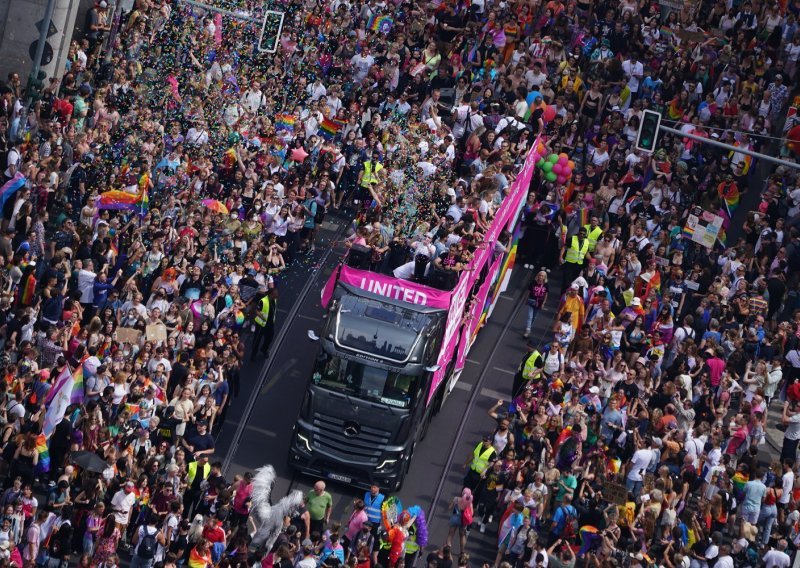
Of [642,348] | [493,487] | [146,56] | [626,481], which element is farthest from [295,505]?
[146,56]

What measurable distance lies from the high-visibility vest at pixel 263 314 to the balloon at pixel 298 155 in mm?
5150

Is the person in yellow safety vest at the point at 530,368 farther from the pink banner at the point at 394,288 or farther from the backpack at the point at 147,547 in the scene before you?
the backpack at the point at 147,547

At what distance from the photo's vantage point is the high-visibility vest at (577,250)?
41.1 m

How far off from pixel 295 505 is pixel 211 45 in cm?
1498

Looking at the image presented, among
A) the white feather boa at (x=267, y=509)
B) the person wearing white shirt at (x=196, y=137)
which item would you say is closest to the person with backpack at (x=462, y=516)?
the white feather boa at (x=267, y=509)

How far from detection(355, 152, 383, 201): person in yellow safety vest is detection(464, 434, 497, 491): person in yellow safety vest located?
27.6 feet

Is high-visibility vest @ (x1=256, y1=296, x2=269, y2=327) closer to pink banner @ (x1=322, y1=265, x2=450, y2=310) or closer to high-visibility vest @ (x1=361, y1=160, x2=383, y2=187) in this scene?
pink banner @ (x1=322, y1=265, x2=450, y2=310)

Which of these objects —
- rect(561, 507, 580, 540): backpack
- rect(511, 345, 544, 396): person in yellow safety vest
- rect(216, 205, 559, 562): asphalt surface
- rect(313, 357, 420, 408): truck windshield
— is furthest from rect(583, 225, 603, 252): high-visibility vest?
rect(561, 507, 580, 540): backpack

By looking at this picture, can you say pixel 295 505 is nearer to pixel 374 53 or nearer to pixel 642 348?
pixel 642 348

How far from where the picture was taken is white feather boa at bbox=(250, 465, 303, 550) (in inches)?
1294

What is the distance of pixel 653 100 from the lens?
A: 1777 inches

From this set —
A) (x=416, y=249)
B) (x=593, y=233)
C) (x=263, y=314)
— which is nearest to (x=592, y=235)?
(x=593, y=233)

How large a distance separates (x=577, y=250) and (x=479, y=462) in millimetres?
7497

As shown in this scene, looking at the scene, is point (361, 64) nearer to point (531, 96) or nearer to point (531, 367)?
point (531, 96)
